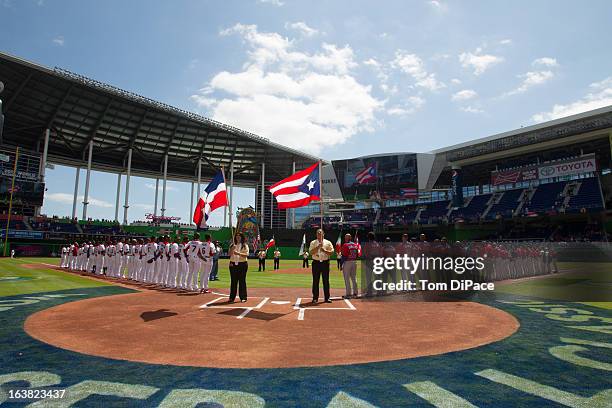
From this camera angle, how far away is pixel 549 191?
4550 centimetres

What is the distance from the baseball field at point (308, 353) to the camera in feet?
13.3

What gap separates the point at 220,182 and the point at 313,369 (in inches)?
437

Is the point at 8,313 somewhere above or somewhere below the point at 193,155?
below

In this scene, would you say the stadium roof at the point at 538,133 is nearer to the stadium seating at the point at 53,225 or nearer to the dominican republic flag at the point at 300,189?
the dominican republic flag at the point at 300,189

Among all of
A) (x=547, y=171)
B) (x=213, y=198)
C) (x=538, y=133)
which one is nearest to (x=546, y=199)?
(x=547, y=171)

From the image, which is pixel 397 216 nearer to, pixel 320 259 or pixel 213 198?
pixel 213 198

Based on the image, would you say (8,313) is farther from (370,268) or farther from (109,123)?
(109,123)

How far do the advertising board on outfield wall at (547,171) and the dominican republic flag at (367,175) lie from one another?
17.8m

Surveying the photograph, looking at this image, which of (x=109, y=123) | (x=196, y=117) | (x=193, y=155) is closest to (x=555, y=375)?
(x=196, y=117)

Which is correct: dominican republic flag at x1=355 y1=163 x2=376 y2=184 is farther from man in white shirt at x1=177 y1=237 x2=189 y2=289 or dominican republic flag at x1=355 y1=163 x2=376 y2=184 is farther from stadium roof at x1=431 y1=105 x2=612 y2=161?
man in white shirt at x1=177 y1=237 x2=189 y2=289

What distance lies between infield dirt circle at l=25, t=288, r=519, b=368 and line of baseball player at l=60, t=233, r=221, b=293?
266 cm

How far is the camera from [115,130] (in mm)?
59844

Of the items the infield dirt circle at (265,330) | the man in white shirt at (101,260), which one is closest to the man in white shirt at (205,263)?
the infield dirt circle at (265,330)

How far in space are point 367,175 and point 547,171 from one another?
2535 centimetres
